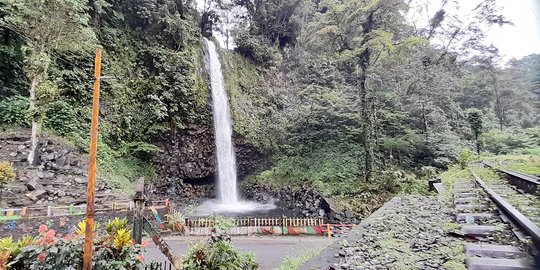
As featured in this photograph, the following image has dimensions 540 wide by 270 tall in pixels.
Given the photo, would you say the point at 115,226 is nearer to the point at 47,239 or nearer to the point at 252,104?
the point at 47,239

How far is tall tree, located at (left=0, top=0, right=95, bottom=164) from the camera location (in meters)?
10.0

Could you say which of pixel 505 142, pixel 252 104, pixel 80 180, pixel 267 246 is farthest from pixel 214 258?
pixel 505 142

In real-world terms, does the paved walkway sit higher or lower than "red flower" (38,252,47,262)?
lower

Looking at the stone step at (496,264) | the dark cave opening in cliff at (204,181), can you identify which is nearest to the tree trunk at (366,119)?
the dark cave opening in cliff at (204,181)

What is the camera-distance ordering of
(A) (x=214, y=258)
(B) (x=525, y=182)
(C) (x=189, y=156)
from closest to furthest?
(A) (x=214, y=258) → (B) (x=525, y=182) → (C) (x=189, y=156)

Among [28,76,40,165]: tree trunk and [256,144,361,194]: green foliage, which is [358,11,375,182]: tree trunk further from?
[28,76,40,165]: tree trunk

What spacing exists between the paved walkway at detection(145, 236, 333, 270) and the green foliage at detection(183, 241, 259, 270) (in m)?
2.34

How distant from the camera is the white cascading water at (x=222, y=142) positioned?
17.7 metres

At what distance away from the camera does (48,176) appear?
9.91 meters

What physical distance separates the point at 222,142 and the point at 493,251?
654 inches

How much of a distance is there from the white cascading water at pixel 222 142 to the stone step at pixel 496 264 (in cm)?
1526

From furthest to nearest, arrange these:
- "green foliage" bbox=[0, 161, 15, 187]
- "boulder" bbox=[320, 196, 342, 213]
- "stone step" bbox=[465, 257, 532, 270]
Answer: "boulder" bbox=[320, 196, 342, 213] < "green foliage" bbox=[0, 161, 15, 187] < "stone step" bbox=[465, 257, 532, 270]

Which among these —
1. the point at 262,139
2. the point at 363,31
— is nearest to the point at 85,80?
the point at 262,139

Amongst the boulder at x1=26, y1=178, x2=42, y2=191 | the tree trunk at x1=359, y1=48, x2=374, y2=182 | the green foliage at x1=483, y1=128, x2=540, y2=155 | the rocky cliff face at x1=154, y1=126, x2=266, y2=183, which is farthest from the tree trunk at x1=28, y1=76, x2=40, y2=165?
the green foliage at x1=483, y1=128, x2=540, y2=155
